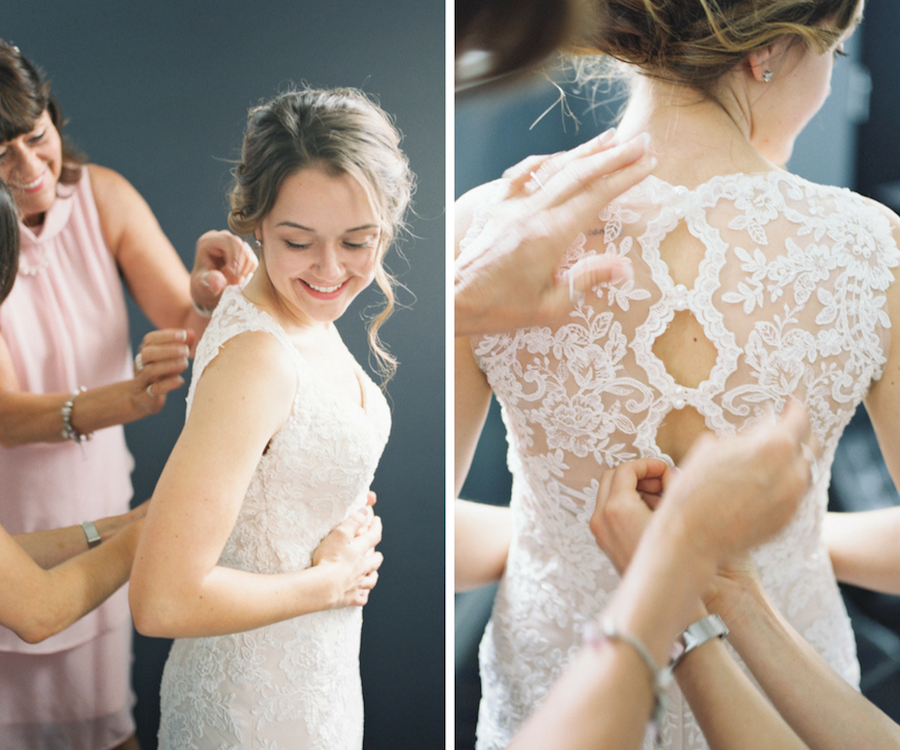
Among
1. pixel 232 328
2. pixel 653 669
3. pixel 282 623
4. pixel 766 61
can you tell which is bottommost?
pixel 282 623

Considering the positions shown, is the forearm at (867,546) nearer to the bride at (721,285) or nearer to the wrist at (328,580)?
the bride at (721,285)

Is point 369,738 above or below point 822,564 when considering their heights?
below

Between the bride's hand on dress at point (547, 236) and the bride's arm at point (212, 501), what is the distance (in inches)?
13.0

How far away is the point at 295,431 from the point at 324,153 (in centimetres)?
45

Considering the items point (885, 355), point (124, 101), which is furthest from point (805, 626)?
point (124, 101)

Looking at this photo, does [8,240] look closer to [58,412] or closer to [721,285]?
[58,412]

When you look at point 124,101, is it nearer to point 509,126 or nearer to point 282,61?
point 282,61

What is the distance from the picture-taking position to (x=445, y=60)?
1.27 m

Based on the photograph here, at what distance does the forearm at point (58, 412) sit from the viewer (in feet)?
3.77

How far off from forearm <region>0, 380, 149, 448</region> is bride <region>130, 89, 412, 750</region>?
0.17 m

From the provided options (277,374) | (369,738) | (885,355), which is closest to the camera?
(885,355)

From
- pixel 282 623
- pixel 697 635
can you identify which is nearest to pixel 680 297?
pixel 697 635

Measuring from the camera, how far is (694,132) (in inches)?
37.4

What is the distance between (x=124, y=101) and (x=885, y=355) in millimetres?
1230
